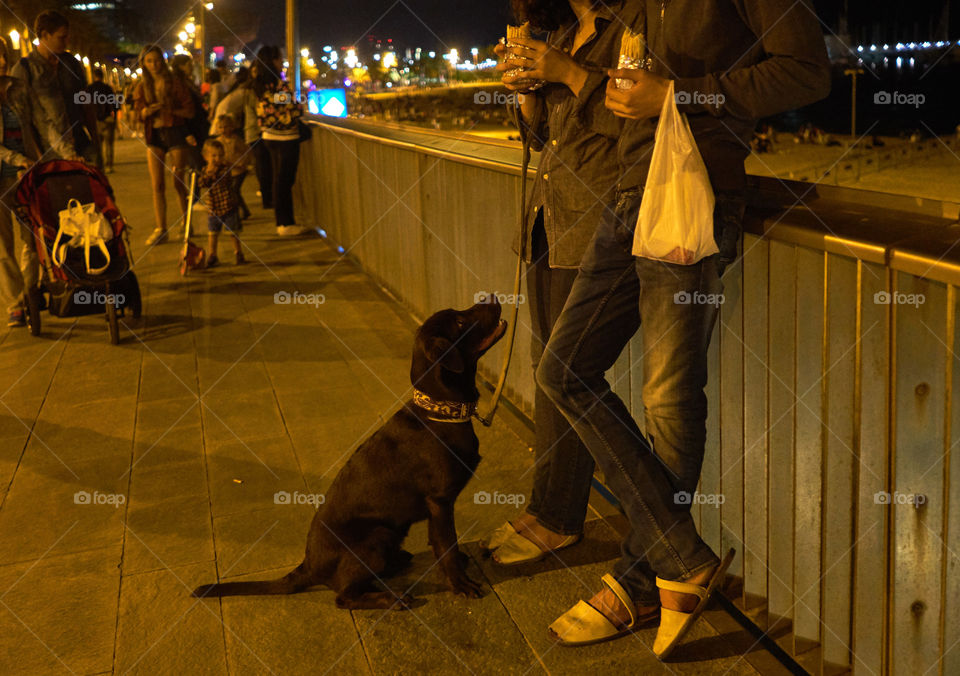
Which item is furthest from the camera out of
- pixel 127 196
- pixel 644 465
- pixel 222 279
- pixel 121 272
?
pixel 127 196

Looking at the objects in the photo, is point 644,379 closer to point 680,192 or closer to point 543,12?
point 680,192

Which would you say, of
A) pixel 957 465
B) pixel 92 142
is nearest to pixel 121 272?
pixel 92 142

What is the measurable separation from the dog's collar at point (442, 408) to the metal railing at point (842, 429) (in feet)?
2.70

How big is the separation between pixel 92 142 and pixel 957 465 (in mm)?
8452

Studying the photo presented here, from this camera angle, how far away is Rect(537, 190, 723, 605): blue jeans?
2822 mm

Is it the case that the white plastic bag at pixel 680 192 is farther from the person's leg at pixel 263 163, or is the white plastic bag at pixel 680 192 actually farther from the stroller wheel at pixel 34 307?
the person's leg at pixel 263 163

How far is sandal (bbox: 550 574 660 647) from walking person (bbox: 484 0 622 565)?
519 mm

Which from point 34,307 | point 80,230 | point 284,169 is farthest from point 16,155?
point 284,169

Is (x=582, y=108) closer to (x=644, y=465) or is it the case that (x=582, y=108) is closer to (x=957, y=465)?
(x=644, y=465)

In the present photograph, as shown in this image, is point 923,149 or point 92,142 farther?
point 923,149

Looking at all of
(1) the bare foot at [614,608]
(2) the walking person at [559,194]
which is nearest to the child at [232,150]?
(2) the walking person at [559,194]

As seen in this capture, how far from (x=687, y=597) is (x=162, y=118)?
397 inches

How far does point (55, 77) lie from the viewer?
325 inches

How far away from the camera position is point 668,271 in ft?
9.12
